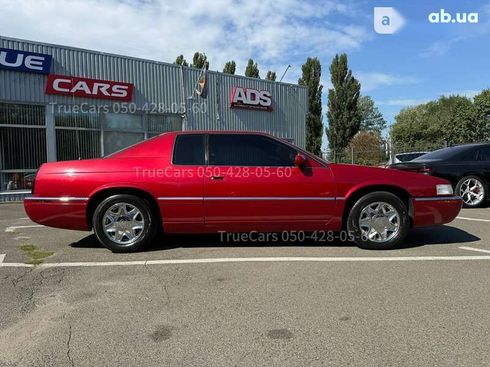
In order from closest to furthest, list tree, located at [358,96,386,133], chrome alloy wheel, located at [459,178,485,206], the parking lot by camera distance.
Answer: the parking lot < chrome alloy wheel, located at [459,178,485,206] < tree, located at [358,96,386,133]

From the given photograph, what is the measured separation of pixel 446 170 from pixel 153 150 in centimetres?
694

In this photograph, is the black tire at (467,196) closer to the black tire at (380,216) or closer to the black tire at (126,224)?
the black tire at (380,216)

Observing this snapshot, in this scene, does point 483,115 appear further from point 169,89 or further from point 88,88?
point 88,88

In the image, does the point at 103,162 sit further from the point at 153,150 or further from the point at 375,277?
the point at 375,277

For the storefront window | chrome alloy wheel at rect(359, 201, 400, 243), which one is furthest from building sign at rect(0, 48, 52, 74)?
chrome alloy wheel at rect(359, 201, 400, 243)

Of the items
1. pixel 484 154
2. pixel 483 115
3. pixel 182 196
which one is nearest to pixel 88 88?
pixel 182 196

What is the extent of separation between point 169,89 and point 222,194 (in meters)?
11.8

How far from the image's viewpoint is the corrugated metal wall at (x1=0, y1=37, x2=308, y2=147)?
13.9 meters

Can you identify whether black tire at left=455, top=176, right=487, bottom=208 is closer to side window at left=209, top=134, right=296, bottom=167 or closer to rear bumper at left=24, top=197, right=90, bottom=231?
side window at left=209, top=134, right=296, bottom=167

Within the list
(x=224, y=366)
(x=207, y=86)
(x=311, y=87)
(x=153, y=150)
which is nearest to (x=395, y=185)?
(x=153, y=150)

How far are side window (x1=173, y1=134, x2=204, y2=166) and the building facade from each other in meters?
9.59

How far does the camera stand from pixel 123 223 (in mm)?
5953

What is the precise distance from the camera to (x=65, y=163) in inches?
236

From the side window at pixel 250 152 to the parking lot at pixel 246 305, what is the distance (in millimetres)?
1119
